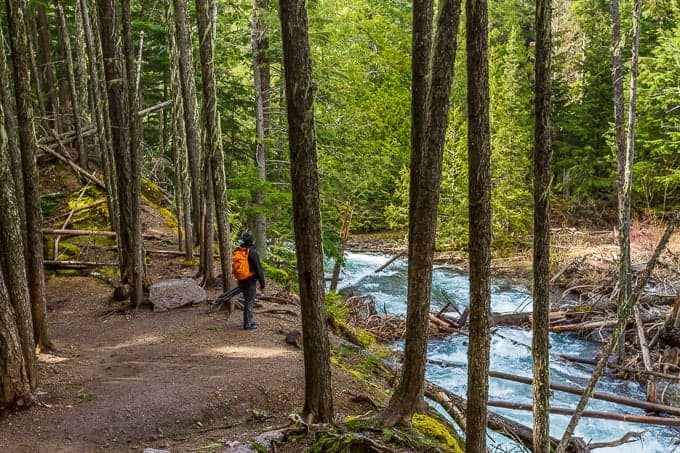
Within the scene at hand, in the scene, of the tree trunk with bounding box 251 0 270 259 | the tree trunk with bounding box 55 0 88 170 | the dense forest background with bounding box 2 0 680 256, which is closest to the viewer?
the tree trunk with bounding box 251 0 270 259

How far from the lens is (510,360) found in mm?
12992

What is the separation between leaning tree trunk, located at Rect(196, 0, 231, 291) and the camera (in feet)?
31.1

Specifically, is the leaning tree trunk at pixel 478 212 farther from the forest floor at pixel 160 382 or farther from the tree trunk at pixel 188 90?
the tree trunk at pixel 188 90

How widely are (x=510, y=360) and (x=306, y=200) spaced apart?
9619 mm

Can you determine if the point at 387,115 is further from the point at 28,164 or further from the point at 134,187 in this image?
the point at 28,164

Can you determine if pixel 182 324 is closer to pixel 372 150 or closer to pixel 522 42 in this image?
pixel 372 150

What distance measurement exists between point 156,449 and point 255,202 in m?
10.1

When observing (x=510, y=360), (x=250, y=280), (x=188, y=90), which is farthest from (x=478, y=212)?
(x=510, y=360)

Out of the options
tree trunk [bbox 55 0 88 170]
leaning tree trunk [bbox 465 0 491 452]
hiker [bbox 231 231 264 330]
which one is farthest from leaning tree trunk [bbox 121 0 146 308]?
leaning tree trunk [bbox 465 0 491 452]

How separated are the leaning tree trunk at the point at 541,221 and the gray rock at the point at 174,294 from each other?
745 centimetres

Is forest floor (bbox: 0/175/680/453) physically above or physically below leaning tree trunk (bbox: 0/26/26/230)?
below

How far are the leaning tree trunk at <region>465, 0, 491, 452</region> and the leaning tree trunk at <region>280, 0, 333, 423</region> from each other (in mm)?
1540

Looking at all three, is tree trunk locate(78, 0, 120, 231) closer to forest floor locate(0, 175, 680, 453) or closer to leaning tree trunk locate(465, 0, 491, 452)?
forest floor locate(0, 175, 680, 453)

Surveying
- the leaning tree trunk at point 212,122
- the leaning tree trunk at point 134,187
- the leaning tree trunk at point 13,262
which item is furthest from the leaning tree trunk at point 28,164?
→ the leaning tree trunk at point 212,122
